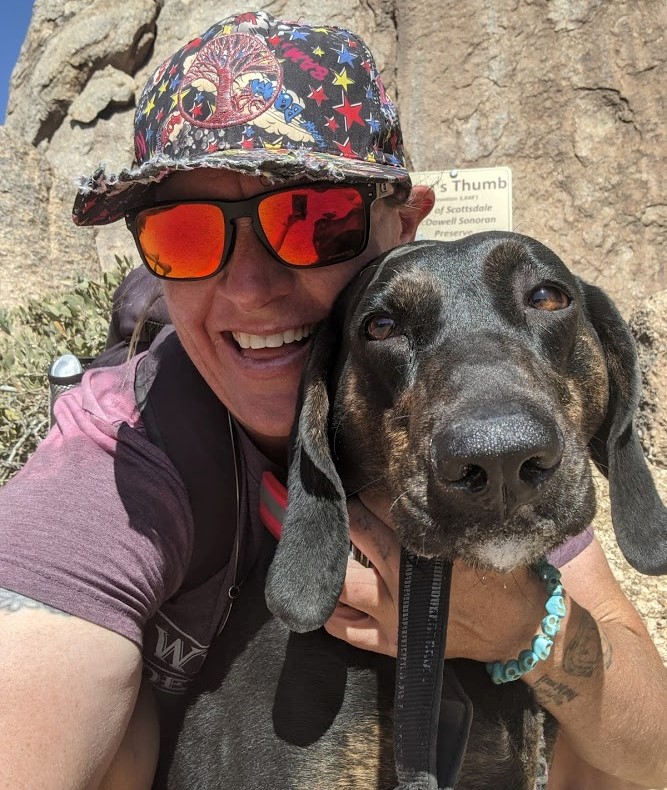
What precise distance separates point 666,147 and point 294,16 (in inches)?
195

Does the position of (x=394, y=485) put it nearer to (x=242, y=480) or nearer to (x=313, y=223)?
(x=242, y=480)

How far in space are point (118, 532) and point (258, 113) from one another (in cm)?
118

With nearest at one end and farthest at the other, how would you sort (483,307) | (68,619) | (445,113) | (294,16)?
(68,619), (483,307), (445,113), (294,16)

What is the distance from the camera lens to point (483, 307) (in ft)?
6.02

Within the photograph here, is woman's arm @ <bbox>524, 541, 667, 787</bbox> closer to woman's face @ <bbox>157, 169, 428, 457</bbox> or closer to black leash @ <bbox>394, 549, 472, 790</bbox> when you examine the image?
black leash @ <bbox>394, 549, 472, 790</bbox>

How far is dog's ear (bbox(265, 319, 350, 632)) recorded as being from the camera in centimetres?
179

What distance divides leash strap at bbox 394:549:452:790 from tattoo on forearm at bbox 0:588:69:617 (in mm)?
861

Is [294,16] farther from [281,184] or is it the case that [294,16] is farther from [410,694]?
[410,694]

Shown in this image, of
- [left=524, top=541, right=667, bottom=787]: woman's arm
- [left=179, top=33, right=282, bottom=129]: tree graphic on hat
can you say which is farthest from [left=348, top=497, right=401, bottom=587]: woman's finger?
[left=179, top=33, right=282, bottom=129]: tree graphic on hat

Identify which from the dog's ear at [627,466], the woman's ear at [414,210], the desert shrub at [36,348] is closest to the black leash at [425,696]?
the dog's ear at [627,466]

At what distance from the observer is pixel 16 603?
165 cm


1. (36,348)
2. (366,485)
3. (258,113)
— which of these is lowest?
(36,348)

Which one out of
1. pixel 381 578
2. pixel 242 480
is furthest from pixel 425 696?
pixel 242 480

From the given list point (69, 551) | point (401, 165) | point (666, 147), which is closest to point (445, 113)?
point (666, 147)
